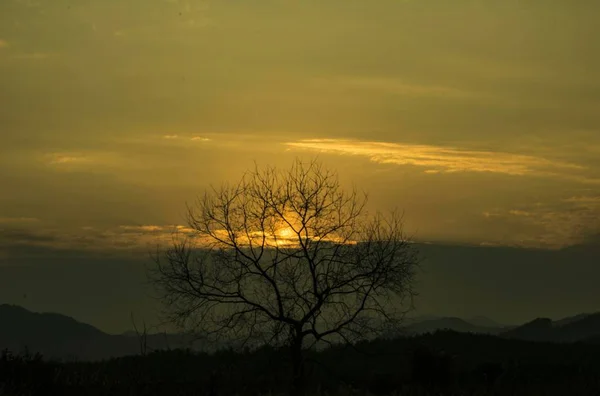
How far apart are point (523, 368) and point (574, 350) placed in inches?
203

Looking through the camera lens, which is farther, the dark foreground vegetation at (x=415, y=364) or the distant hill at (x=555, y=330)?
the distant hill at (x=555, y=330)

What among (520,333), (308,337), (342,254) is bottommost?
(520,333)

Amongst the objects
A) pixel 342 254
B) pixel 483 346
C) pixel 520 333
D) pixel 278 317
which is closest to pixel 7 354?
pixel 278 317

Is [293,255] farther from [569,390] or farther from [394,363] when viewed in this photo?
[569,390]

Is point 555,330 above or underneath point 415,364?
underneath

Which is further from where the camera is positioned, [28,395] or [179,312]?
[179,312]

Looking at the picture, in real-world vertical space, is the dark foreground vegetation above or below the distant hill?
above

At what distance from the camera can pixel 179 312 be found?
2791 centimetres

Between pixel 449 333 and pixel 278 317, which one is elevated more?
pixel 278 317

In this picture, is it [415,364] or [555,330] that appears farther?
[555,330]

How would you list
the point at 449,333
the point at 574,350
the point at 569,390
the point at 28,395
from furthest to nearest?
the point at 449,333, the point at 574,350, the point at 569,390, the point at 28,395

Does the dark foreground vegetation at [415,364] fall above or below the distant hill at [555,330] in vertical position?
above

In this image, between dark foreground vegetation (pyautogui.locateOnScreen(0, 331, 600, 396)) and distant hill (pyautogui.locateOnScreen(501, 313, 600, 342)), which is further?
distant hill (pyautogui.locateOnScreen(501, 313, 600, 342))

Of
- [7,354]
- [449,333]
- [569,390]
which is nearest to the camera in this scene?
[569,390]
